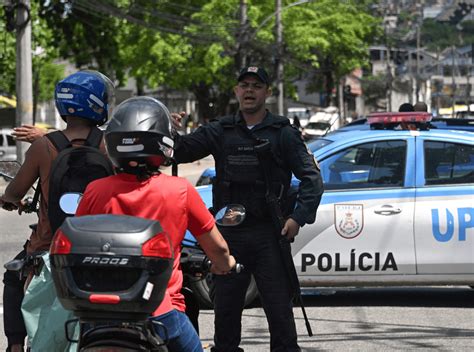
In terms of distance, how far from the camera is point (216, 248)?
171 inches

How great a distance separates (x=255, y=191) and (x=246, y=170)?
4.9 inches

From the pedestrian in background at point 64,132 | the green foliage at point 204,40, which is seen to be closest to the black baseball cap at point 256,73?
the pedestrian in background at point 64,132

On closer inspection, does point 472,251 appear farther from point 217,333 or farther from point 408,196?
point 217,333

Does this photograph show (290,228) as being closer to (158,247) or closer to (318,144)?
(158,247)

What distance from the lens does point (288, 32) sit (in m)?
51.9

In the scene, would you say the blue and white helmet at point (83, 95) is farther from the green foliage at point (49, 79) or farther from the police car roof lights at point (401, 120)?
the green foliage at point (49, 79)

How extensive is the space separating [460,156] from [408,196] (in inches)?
21.9

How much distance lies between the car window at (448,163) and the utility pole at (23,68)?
55.7ft

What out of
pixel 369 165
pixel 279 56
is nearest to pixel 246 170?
pixel 369 165

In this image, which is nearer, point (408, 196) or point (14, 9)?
point (408, 196)

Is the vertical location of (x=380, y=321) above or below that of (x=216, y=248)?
below

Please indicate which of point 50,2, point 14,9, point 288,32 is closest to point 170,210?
point 14,9

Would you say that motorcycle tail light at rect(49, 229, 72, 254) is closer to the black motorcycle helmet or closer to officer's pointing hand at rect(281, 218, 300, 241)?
the black motorcycle helmet

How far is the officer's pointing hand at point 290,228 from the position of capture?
5.94m
